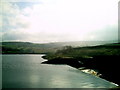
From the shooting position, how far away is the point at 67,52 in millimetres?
148250

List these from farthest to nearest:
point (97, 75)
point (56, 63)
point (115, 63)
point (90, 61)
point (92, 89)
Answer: point (56, 63)
point (90, 61)
point (115, 63)
point (97, 75)
point (92, 89)

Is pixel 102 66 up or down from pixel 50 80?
up

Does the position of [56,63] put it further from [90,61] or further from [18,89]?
[18,89]

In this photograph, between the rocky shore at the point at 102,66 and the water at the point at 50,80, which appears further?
the rocky shore at the point at 102,66

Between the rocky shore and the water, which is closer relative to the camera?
the water

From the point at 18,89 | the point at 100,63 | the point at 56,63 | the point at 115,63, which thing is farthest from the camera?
the point at 56,63

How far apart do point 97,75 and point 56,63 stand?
5505 centimetres

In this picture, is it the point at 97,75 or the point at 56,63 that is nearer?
the point at 97,75

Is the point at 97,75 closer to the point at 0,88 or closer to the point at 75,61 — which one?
the point at 0,88

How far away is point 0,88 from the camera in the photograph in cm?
4256

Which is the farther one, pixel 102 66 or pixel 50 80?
pixel 102 66

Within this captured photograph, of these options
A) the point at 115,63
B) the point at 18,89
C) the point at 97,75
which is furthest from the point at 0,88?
the point at 115,63

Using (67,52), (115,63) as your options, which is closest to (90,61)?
(115,63)

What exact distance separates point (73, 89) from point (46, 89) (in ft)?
17.7
